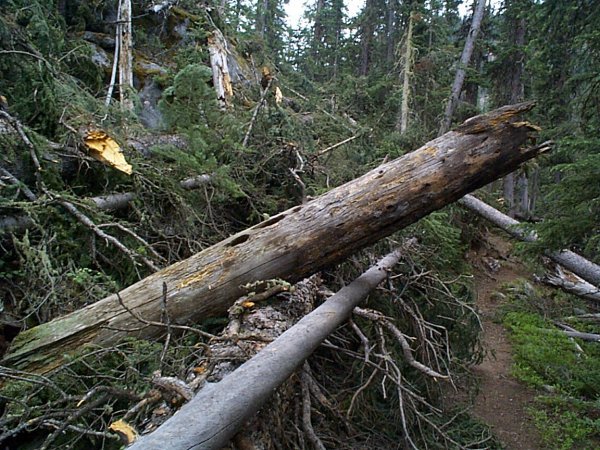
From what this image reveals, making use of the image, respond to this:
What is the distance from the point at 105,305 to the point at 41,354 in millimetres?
467

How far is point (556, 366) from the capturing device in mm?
6340

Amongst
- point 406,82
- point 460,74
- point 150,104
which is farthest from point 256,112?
point 460,74

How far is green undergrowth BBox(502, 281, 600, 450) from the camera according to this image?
4910mm

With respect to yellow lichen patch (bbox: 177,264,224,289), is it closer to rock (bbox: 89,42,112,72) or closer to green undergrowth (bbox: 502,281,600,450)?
green undergrowth (bbox: 502,281,600,450)

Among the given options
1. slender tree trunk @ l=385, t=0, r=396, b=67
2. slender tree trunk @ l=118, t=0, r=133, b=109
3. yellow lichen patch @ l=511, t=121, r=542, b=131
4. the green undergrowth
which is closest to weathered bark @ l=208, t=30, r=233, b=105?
slender tree trunk @ l=118, t=0, r=133, b=109

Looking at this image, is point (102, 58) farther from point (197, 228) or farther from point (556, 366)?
point (556, 366)

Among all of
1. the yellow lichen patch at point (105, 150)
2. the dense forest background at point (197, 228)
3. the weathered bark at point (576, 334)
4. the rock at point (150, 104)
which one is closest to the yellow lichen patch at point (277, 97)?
the dense forest background at point (197, 228)

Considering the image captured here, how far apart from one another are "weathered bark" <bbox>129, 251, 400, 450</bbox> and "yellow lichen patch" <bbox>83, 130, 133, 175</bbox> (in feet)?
9.55

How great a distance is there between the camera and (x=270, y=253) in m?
2.80

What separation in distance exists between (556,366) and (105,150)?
7.56 m

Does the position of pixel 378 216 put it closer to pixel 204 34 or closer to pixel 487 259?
pixel 204 34

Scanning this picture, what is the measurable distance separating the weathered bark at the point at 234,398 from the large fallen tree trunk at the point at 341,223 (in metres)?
0.68

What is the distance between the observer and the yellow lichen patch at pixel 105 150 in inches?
159

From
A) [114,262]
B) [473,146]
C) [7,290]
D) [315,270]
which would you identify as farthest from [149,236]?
[473,146]
